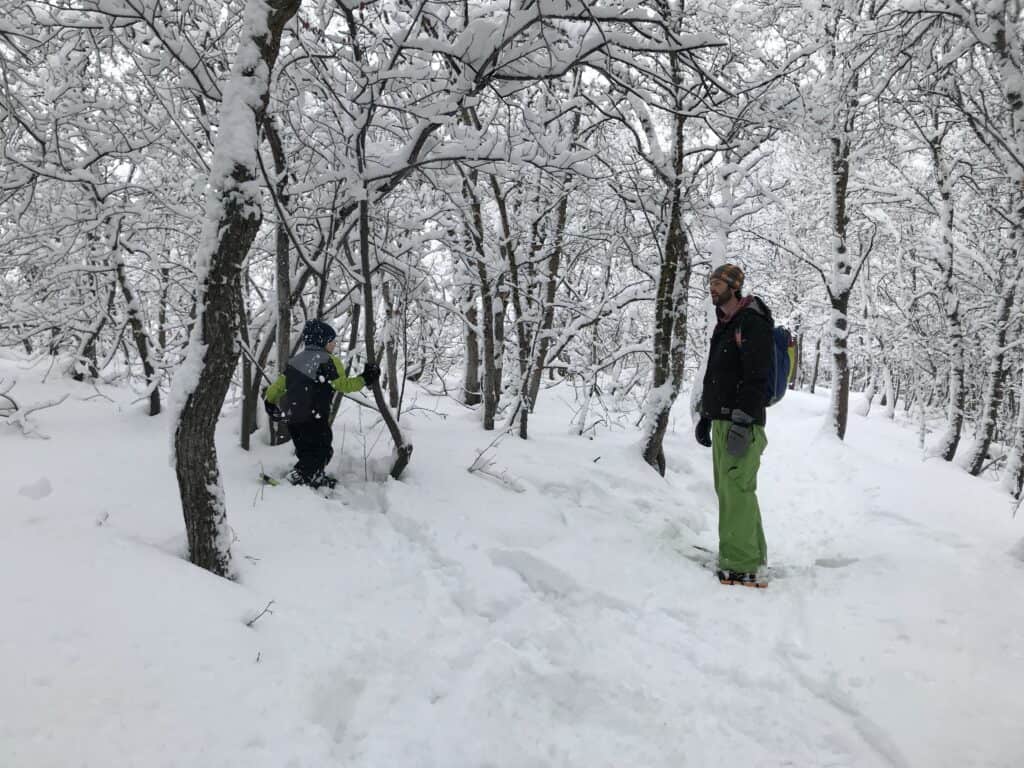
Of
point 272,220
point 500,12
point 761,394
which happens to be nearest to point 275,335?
point 272,220

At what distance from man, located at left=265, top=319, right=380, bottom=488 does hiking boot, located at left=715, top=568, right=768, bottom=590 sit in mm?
3001

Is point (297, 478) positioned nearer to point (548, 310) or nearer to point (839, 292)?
point (548, 310)

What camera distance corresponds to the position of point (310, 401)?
4.52 m

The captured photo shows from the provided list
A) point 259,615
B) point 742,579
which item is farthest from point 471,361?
point 259,615

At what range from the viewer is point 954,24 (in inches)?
191

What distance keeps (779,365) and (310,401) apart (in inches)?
140

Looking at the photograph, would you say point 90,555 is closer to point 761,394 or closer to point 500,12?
point 761,394

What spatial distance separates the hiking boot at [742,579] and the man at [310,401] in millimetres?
3001

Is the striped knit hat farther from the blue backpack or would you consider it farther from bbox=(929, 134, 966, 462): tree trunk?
bbox=(929, 134, 966, 462): tree trunk

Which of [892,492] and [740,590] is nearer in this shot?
[740,590]

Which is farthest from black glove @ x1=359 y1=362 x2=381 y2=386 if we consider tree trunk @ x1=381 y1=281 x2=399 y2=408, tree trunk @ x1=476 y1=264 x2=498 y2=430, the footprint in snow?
tree trunk @ x1=476 y1=264 x2=498 y2=430

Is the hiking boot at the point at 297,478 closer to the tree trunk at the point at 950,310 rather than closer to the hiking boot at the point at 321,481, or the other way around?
the hiking boot at the point at 321,481

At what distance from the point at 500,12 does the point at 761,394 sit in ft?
10.7

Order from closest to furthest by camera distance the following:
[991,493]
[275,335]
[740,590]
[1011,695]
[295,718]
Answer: [295,718] < [1011,695] < [740,590] < [275,335] < [991,493]
